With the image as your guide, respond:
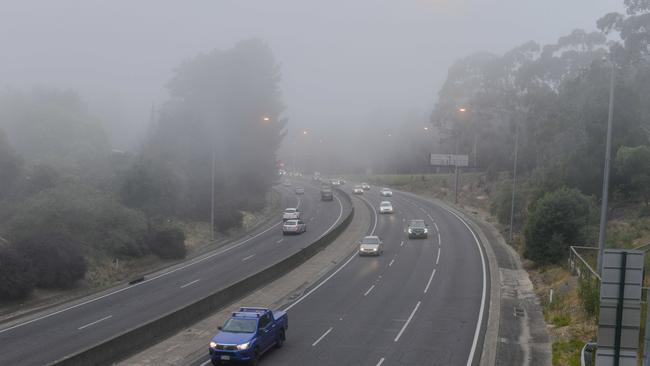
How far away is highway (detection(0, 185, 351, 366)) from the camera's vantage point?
2445 centimetres

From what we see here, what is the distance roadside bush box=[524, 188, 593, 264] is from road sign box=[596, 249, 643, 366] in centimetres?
3114

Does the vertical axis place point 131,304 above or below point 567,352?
below

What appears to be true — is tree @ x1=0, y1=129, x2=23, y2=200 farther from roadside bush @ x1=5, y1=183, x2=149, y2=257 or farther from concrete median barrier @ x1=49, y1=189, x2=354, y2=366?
concrete median barrier @ x1=49, y1=189, x2=354, y2=366

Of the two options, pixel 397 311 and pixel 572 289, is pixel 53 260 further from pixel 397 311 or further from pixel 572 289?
pixel 572 289

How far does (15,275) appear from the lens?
1304 inches


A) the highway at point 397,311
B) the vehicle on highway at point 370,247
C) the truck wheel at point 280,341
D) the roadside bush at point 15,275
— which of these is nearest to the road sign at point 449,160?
the highway at point 397,311

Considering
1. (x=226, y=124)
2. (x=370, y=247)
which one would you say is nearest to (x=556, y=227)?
(x=370, y=247)

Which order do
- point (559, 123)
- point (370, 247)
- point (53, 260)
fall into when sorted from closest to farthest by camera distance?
1. point (53, 260)
2. point (370, 247)
3. point (559, 123)

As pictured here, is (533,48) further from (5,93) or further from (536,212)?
(5,93)

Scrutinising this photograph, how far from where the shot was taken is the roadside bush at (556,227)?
40000 millimetres

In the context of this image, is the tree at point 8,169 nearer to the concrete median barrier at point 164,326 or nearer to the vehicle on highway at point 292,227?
the vehicle on highway at point 292,227

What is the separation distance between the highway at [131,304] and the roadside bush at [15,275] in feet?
7.31

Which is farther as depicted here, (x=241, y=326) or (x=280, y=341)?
(x=280, y=341)

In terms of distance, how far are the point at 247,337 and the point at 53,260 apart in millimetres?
21036
